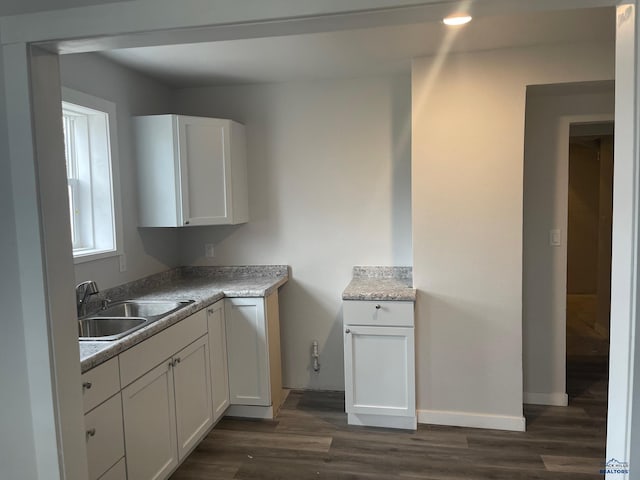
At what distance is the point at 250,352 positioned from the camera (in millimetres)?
3041

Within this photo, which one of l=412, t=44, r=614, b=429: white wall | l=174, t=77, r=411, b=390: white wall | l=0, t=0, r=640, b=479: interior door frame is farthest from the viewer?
l=174, t=77, r=411, b=390: white wall

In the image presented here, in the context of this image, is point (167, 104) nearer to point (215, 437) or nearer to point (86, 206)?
point (86, 206)

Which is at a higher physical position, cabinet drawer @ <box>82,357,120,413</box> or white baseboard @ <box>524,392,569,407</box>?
cabinet drawer @ <box>82,357,120,413</box>

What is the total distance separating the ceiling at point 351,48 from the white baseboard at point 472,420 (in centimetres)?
227

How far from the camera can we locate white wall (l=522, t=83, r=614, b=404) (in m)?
3.05

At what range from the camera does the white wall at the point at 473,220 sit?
9.09ft

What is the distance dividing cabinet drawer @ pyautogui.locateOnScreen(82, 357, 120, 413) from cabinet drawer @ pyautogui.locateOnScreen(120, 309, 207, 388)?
0.05m

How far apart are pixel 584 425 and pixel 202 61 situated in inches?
131

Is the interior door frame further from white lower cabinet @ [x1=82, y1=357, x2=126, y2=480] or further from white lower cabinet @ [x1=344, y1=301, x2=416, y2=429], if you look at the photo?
white lower cabinet @ [x1=344, y1=301, x2=416, y2=429]

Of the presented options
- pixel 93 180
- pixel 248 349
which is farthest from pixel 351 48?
pixel 248 349

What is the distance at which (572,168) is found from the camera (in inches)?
267

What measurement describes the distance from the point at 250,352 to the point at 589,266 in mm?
5827

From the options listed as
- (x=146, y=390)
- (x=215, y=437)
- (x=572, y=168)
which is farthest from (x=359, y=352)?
(x=572, y=168)

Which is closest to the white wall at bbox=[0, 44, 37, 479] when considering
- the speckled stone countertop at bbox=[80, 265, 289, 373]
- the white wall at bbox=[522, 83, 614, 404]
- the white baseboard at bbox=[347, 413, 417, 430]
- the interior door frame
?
the interior door frame
